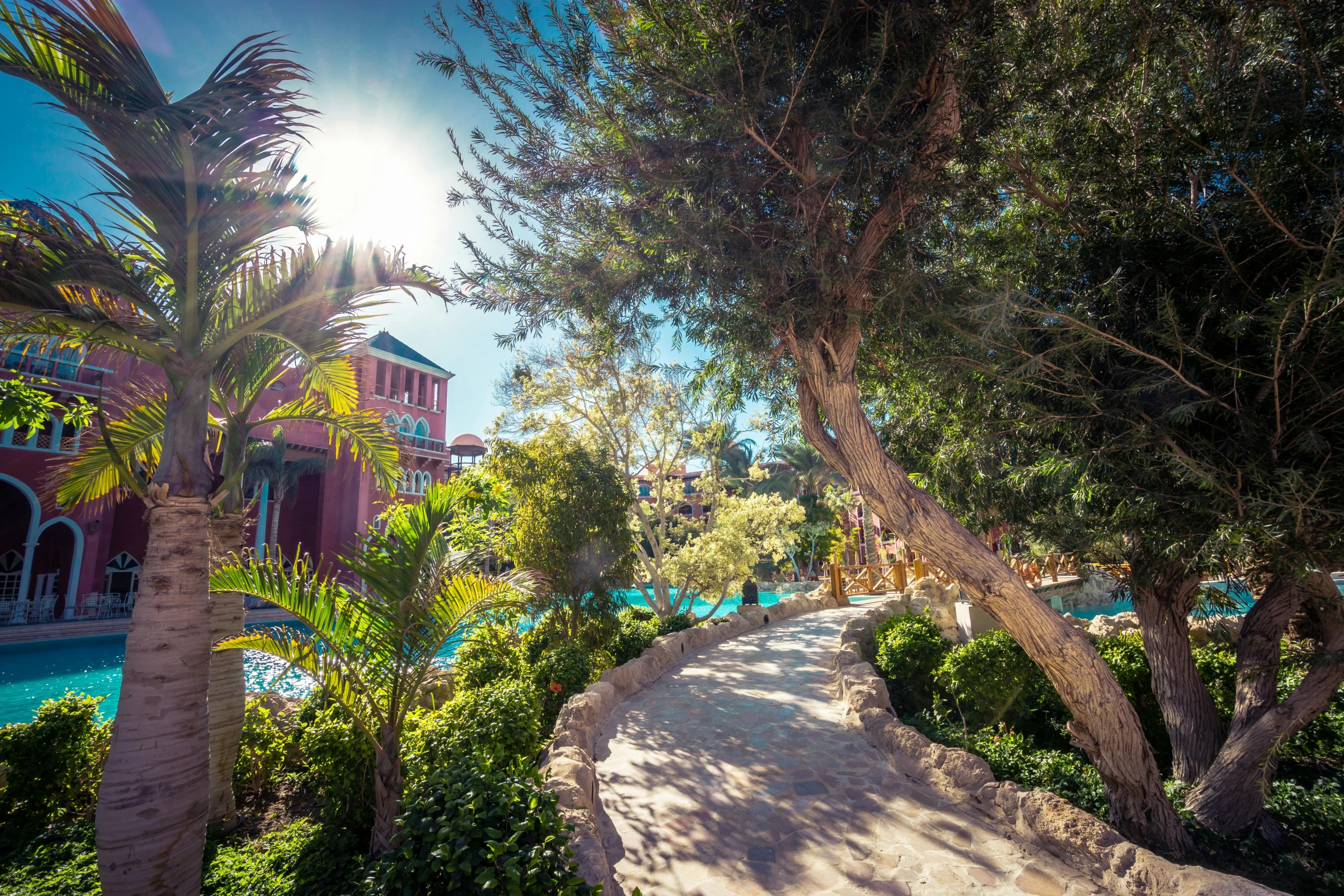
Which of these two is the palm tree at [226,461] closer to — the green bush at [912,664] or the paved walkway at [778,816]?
the paved walkway at [778,816]

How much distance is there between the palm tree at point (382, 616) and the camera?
3951 mm

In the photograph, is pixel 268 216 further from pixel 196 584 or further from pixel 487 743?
pixel 487 743

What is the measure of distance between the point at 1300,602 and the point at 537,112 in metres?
7.45

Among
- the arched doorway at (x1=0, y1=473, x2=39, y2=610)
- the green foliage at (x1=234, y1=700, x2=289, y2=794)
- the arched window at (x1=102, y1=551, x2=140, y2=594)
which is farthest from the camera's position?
the arched window at (x1=102, y1=551, x2=140, y2=594)

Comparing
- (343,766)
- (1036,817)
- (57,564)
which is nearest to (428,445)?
(57,564)

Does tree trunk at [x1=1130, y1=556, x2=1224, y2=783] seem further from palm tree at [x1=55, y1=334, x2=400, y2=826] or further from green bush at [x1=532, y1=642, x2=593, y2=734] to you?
palm tree at [x1=55, y1=334, x2=400, y2=826]

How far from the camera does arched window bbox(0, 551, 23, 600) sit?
17594mm

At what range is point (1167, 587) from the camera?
5.30 meters

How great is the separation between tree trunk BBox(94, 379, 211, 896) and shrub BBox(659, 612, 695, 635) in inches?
332

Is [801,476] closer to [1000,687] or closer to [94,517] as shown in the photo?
[1000,687]

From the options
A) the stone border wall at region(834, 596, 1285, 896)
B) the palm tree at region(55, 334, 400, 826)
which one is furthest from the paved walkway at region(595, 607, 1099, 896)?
the palm tree at region(55, 334, 400, 826)

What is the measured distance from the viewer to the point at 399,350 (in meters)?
28.9

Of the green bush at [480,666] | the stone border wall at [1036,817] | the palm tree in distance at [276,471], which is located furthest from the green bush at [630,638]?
the palm tree in distance at [276,471]

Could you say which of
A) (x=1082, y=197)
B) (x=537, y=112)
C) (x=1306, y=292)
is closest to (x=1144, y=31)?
(x=1082, y=197)
